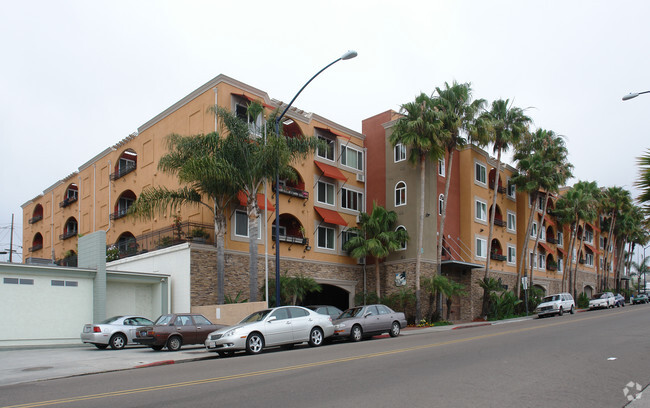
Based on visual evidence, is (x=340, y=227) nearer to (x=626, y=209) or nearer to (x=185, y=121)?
(x=185, y=121)

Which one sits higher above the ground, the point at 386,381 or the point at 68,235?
the point at 68,235

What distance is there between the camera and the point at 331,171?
35281mm

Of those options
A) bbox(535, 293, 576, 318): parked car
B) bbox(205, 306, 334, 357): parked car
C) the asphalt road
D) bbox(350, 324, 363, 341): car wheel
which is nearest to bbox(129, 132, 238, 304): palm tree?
bbox(350, 324, 363, 341): car wheel

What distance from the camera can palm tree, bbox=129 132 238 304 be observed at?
76.8 ft

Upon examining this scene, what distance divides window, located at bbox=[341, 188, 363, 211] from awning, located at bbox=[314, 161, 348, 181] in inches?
52.2

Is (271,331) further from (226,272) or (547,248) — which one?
(547,248)

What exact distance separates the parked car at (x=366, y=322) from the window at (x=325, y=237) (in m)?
11.7

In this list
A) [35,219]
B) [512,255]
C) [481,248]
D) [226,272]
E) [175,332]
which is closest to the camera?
[175,332]

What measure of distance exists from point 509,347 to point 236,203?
1658 centimetres

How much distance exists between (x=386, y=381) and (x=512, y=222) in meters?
41.1

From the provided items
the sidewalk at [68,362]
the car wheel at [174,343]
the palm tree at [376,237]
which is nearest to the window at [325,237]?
the palm tree at [376,237]

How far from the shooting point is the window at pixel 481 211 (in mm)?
41781

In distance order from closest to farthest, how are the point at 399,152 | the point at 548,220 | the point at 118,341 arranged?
the point at 118,341 → the point at 399,152 → the point at 548,220

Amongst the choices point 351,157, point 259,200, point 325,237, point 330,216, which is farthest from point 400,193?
point 259,200
